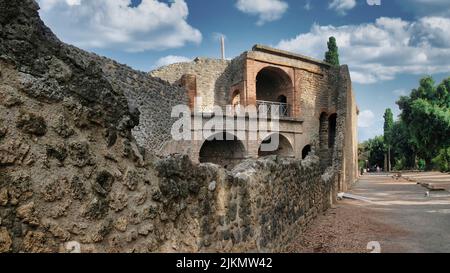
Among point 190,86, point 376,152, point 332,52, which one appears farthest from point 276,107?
point 376,152

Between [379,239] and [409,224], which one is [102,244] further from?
[409,224]

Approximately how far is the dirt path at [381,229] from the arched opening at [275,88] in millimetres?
10926

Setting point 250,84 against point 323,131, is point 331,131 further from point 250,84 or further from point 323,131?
point 250,84

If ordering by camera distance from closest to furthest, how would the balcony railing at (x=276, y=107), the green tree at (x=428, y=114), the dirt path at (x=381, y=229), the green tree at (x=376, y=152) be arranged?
the dirt path at (x=381, y=229) → the balcony railing at (x=276, y=107) → the green tree at (x=428, y=114) → the green tree at (x=376, y=152)

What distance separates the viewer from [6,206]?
75.4 inches

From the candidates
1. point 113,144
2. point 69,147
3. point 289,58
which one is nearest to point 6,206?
point 69,147

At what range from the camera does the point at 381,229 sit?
297 inches

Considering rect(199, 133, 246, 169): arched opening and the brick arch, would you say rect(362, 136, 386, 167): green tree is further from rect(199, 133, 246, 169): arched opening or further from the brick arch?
rect(199, 133, 246, 169): arched opening

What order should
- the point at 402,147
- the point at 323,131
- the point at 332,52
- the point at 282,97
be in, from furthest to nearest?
the point at 402,147, the point at 332,52, the point at 323,131, the point at 282,97

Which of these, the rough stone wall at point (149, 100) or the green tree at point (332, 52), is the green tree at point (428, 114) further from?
the rough stone wall at point (149, 100)

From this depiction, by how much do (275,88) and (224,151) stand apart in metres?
6.17

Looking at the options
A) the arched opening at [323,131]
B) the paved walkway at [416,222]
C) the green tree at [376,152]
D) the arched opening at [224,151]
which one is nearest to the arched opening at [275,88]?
the arched opening at [323,131]

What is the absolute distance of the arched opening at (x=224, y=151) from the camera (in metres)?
18.2
